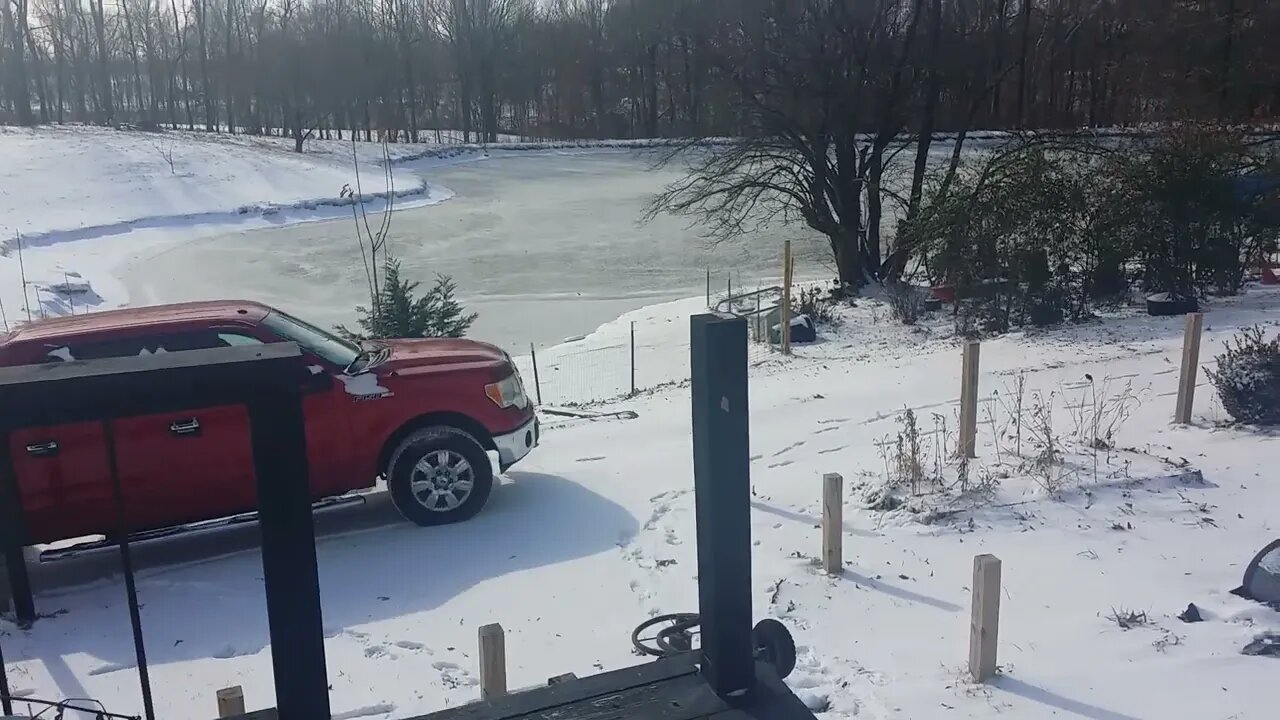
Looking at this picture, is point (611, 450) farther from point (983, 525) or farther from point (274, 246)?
point (274, 246)

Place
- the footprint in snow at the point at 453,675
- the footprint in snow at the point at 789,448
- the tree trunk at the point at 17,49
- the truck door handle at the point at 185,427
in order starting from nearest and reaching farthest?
the footprint in snow at the point at 453,675
the truck door handle at the point at 185,427
the footprint in snow at the point at 789,448
the tree trunk at the point at 17,49

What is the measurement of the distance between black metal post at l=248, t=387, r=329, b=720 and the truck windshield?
5490mm

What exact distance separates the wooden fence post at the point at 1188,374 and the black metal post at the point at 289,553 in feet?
26.2

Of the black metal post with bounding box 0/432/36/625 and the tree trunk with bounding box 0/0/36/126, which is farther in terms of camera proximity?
the tree trunk with bounding box 0/0/36/126

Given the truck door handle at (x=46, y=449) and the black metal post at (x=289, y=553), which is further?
the truck door handle at (x=46, y=449)

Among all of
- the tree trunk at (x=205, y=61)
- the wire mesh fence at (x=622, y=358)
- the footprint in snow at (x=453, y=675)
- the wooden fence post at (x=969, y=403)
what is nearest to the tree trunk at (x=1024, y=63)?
the wire mesh fence at (x=622, y=358)

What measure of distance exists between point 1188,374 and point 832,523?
162 inches

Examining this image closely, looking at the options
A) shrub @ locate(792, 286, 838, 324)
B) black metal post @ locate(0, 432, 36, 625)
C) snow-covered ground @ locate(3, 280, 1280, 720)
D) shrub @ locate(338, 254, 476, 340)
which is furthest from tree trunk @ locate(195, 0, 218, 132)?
black metal post @ locate(0, 432, 36, 625)

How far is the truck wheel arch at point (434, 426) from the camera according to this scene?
7445 millimetres

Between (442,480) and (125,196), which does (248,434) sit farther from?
(125,196)

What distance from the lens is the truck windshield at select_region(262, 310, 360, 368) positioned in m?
7.45

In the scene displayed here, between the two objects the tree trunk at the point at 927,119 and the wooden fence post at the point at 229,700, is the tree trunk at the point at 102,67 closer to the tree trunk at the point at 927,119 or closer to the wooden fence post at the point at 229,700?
the tree trunk at the point at 927,119

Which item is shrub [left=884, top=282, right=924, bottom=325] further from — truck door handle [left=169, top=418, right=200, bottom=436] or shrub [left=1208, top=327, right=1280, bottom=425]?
truck door handle [left=169, top=418, right=200, bottom=436]

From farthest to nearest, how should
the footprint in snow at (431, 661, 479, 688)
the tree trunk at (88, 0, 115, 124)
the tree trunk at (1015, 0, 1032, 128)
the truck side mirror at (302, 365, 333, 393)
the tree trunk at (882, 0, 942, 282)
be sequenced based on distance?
1. the tree trunk at (88, 0, 115, 124)
2. the tree trunk at (1015, 0, 1032, 128)
3. the tree trunk at (882, 0, 942, 282)
4. the truck side mirror at (302, 365, 333, 393)
5. the footprint in snow at (431, 661, 479, 688)
